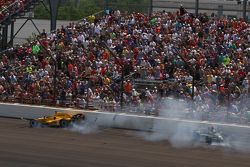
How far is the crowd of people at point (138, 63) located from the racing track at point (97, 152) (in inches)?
114

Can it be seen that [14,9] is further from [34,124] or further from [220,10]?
[34,124]

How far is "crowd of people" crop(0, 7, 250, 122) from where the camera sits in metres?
27.7

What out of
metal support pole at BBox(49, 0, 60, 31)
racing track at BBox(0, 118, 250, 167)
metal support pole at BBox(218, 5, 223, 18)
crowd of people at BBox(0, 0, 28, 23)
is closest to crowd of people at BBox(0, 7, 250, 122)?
metal support pole at BBox(218, 5, 223, 18)

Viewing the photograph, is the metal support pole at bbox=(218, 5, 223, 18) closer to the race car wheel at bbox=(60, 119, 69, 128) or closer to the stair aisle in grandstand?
the stair aisle in grandstand

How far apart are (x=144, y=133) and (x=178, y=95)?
204 cm

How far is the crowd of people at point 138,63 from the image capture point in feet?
90.9

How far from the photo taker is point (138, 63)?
103 ft

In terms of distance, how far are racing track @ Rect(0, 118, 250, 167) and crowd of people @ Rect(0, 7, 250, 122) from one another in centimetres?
290

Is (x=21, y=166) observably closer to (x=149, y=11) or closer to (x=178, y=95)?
(x=178, y=95)

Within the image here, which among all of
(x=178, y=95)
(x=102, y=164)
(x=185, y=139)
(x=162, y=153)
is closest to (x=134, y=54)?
(x=178, y=95)

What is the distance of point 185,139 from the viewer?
993 inches

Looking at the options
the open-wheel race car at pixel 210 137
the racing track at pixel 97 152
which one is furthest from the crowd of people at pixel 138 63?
the racing track at pixel 97 152

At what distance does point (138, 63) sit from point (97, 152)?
996 cm

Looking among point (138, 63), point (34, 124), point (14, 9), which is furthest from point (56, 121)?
point (14, 9)
